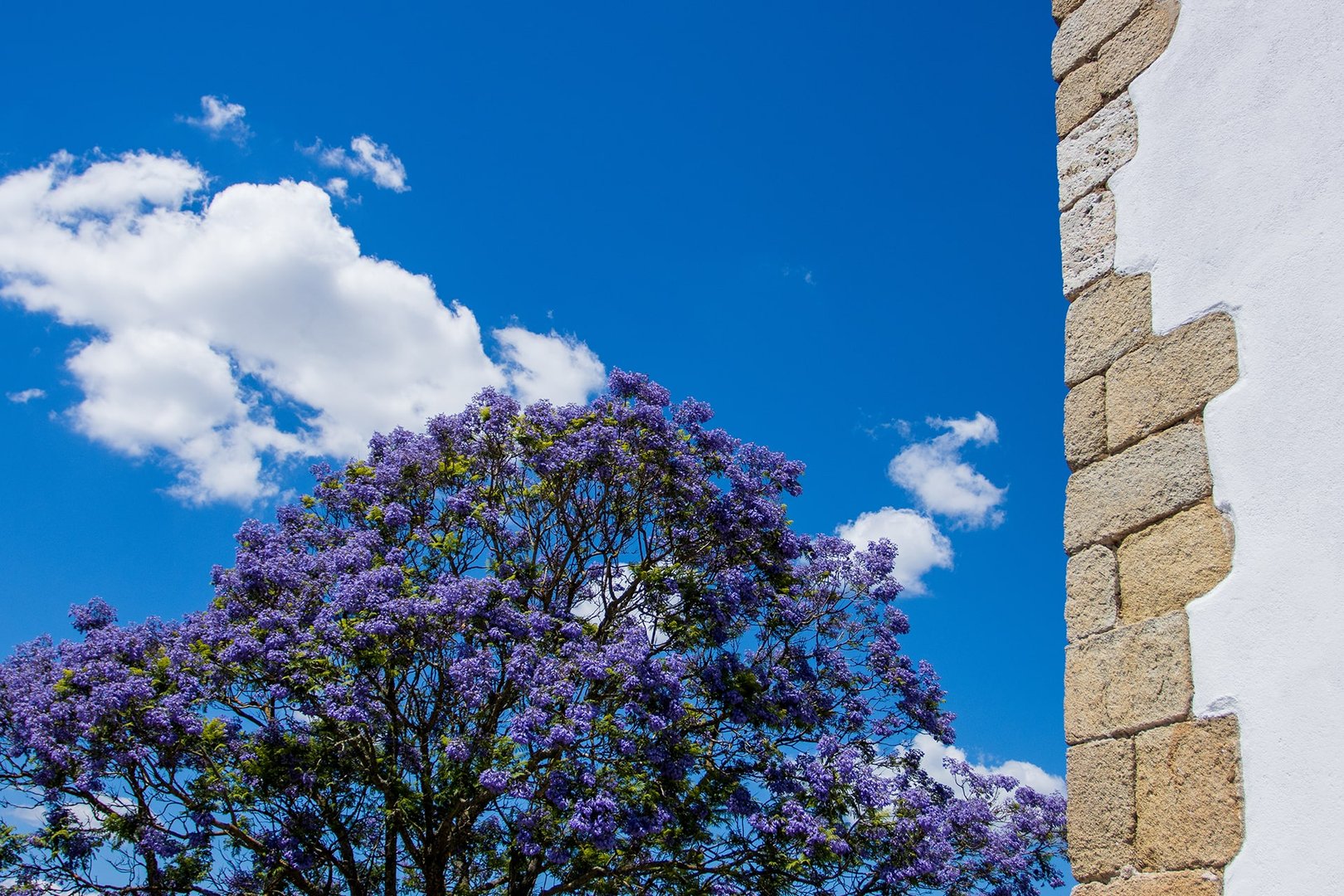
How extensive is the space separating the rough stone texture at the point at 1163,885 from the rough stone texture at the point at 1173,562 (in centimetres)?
57

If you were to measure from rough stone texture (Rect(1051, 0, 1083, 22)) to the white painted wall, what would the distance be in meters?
0.52

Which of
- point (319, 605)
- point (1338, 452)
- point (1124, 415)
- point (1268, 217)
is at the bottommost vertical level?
point (1338, 452)

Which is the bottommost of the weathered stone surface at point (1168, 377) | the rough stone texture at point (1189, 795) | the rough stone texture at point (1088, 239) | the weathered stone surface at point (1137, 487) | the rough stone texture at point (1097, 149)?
the rough stone texture at point (1189, 795)

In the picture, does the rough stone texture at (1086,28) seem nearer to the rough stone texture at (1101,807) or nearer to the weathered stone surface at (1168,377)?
the weathered stone surface at (1168,377)

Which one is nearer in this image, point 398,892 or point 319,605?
point 319,605

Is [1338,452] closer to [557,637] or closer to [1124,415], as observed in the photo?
[1124,415]

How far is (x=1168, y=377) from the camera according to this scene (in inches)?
104

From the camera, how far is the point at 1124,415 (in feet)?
8.93

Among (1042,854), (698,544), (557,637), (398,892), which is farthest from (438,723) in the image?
(1042,854)

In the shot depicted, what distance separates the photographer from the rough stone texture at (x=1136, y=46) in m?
2.93

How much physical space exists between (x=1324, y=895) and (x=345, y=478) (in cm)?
956

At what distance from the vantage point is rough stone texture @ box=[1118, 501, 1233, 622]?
7.79ft

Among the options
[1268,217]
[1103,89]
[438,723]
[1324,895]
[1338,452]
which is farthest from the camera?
[438,723]

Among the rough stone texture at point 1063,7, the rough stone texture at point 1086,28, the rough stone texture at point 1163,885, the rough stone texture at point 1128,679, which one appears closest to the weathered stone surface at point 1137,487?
the rough stone texture at point 1128,679
